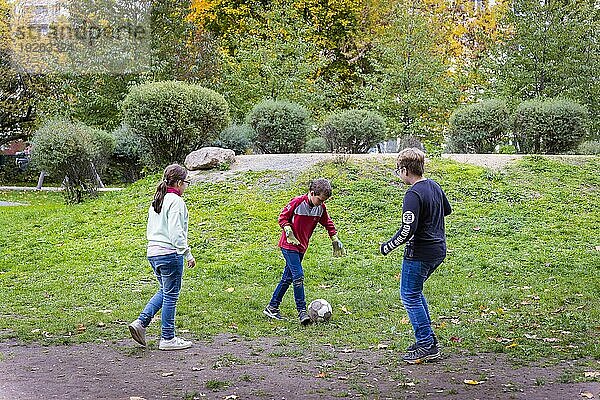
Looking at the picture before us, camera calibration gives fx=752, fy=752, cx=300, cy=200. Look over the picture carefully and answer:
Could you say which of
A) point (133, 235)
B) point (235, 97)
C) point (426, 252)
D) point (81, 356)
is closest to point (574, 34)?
point (235, 97)

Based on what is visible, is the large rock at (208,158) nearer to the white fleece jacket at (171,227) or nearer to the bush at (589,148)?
the bush at (589,148)

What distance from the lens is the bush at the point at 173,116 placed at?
53.7 ft

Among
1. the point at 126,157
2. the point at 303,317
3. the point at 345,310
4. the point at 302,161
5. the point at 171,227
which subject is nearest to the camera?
the point at 171,227

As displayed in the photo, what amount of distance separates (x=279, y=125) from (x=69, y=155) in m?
4.83

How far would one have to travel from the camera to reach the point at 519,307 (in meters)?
7.91

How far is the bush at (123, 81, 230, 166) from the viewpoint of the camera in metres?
16.4

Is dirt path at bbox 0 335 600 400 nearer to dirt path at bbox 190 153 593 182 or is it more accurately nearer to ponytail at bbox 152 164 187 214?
ponytail at bbox 152 164 187 214

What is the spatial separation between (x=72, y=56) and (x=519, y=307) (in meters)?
21.8

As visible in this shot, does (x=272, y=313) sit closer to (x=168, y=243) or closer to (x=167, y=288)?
(x=167, y=288)

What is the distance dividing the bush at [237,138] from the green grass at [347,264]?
2.59 m

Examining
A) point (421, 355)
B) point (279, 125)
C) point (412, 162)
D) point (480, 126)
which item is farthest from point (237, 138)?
point (421, 355)

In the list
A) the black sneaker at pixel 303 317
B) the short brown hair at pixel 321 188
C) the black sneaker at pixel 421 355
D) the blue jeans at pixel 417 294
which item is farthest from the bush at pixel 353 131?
the black sneaker at pixel 421 355

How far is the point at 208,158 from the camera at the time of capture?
16219 mm

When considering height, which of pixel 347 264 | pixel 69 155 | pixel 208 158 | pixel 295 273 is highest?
pixel 69 155
